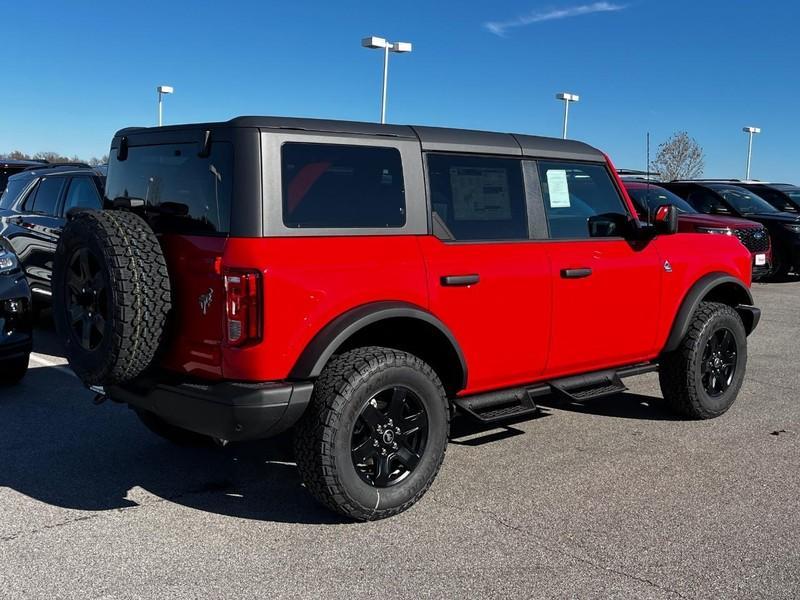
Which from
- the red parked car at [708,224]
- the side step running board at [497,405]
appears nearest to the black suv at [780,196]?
the red parked car at [708,224]

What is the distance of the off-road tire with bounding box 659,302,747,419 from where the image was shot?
18.6 ft

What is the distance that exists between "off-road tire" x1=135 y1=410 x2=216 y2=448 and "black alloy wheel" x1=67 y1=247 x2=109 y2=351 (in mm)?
971

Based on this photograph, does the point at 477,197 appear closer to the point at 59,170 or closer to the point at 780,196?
the point at 59,170

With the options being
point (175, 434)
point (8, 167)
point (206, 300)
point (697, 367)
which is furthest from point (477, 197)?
point (8, 167)

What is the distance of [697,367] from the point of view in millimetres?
5680

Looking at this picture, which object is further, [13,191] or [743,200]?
[743,200]

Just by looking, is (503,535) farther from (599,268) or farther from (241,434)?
(599,268)

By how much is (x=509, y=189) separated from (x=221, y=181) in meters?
1.75

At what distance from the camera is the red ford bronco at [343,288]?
12.2ft

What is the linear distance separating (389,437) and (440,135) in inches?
64.3

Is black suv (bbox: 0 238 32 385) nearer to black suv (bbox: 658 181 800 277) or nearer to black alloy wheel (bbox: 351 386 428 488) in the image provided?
black alloy wheel (bbox: 351 386 428 488)

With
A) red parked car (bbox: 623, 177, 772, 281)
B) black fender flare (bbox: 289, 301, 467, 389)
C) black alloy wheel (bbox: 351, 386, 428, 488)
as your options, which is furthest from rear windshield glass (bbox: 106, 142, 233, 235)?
red parked car (bbox: 623, 177, 772, 281)

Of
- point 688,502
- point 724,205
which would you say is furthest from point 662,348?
point 724,205

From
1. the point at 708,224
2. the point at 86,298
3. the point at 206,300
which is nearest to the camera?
the point at 206,300
